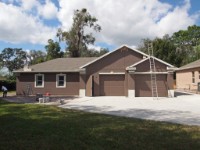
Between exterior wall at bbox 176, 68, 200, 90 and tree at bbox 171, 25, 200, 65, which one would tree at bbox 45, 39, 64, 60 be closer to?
exterior wall at bbox 176, 68, 200, 90

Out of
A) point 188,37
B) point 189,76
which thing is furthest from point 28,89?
point 188,37

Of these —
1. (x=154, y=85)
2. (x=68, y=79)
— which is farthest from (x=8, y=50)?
(x=154, y=85)

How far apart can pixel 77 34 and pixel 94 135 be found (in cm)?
3785

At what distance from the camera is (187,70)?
33375mm

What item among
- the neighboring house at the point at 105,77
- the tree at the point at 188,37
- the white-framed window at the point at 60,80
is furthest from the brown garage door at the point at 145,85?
the tree at the point at 188,37

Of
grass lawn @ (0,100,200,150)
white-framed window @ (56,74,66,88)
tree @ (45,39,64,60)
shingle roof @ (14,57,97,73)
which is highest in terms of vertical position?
tree @ (45,39,64,60)

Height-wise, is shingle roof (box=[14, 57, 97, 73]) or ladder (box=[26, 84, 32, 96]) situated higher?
shingle roof (box=[14, 57, 97, 73])

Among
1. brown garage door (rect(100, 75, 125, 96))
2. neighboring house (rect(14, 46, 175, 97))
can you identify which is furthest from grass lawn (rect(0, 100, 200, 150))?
brown garage door (rect(100, 75, 125, 96))

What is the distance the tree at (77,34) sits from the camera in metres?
44.1

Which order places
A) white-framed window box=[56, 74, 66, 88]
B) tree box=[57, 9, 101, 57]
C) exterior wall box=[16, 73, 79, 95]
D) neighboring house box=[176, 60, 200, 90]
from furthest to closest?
tree box=[57, 9, 101, 57]
neighboring house box=[176, 60, 200, 90]
white-framed window box=[56, 74, 66, 88]
exterior wall box=[16, 73, 79, 95]

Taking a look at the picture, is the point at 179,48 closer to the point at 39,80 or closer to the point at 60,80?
the point at 60,80

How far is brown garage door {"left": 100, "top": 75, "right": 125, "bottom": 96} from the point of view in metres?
24.6

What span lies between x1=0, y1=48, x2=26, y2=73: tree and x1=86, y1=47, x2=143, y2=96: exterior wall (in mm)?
62864

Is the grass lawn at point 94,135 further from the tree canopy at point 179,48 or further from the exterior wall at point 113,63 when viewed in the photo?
the tree canopy at point 179,48
